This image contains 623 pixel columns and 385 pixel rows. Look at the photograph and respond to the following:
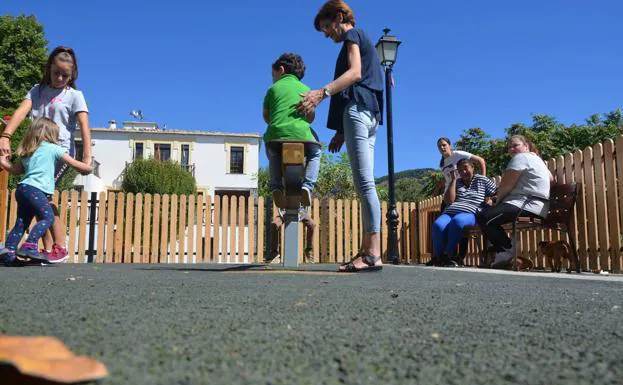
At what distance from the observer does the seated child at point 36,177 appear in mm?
4816

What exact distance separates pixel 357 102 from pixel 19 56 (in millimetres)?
30573

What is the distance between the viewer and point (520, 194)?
225 inches

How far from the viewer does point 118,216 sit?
11.2 meters

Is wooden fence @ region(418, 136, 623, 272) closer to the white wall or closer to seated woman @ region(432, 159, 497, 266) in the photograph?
seated woman @ region(432, 159, 497, 266)

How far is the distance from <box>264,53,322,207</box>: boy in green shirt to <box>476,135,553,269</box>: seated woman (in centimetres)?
242

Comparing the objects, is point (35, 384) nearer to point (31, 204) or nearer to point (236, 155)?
point (31, 204)

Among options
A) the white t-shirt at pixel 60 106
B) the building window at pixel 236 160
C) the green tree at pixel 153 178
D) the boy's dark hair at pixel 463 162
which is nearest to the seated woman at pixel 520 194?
the boy's dark hair at pixel 463 162

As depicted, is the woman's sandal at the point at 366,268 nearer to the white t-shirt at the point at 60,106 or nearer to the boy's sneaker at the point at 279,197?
the boy's sneaker at the point at 279,197

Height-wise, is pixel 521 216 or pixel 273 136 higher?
pixel 273 136

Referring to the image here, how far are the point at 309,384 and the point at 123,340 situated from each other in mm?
536

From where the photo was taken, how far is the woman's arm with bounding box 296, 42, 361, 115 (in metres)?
4.03

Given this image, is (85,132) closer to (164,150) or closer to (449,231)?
(449,231)

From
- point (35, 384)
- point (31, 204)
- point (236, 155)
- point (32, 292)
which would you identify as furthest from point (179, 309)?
point (236, 155)

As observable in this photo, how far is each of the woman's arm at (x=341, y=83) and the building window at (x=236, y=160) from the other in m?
39.3
